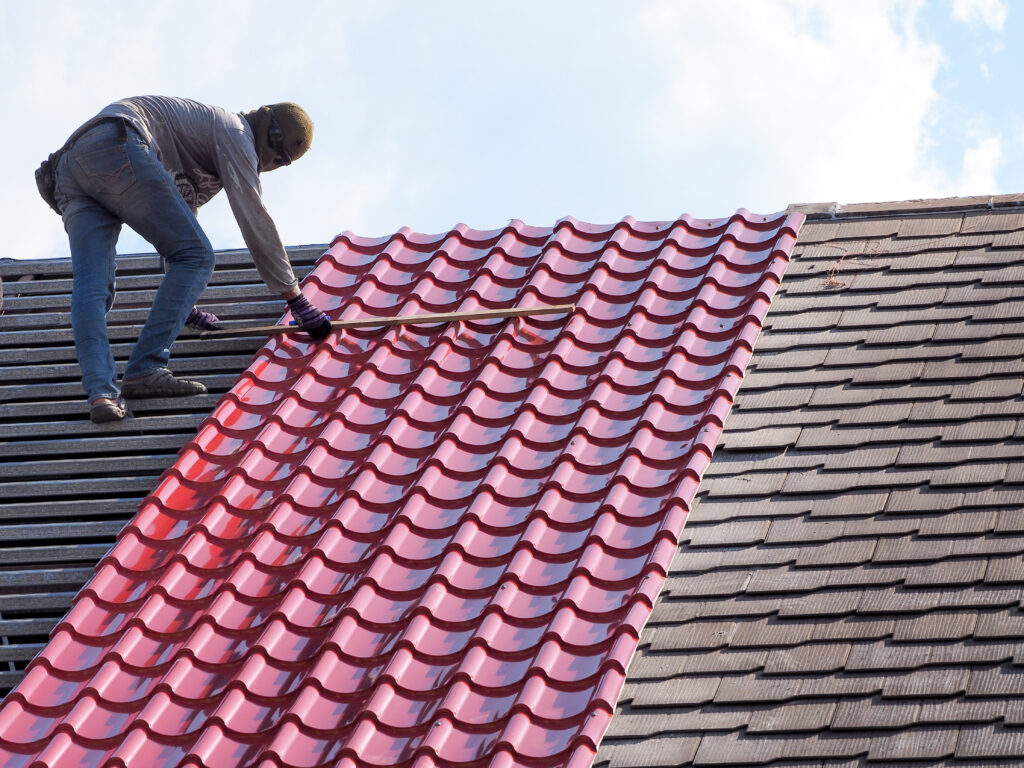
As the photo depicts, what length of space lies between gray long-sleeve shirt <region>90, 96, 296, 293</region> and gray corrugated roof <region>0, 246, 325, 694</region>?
0.54 meters

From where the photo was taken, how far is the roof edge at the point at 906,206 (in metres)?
6.87

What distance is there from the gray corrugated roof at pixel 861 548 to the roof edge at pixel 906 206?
33 centimetres

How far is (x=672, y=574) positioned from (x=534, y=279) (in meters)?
2.35

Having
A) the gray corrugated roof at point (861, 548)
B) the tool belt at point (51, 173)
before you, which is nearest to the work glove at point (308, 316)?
the tool belt at point (51, 173)

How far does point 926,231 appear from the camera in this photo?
22.3 feet

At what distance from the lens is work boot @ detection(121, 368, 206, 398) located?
6.59 m

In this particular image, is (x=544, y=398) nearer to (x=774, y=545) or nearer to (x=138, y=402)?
(x=774, y=545)

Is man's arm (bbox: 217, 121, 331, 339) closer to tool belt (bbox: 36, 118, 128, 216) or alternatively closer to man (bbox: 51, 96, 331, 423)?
man (bbox: 51, 96, 331, 423)

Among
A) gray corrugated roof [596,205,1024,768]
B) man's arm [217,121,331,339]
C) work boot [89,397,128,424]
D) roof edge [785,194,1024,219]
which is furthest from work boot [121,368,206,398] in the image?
roof edge [785,194,1024,219]

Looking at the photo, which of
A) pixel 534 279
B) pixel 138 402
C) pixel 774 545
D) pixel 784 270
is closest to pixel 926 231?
pixel 784 270

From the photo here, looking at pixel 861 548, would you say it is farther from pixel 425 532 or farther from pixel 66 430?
pixel 66 430

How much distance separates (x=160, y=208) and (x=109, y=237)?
40 cm

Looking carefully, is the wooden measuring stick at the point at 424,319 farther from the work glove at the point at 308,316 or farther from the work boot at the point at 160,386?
the work boot at the point at 160,386

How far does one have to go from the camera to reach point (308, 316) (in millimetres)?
6730
